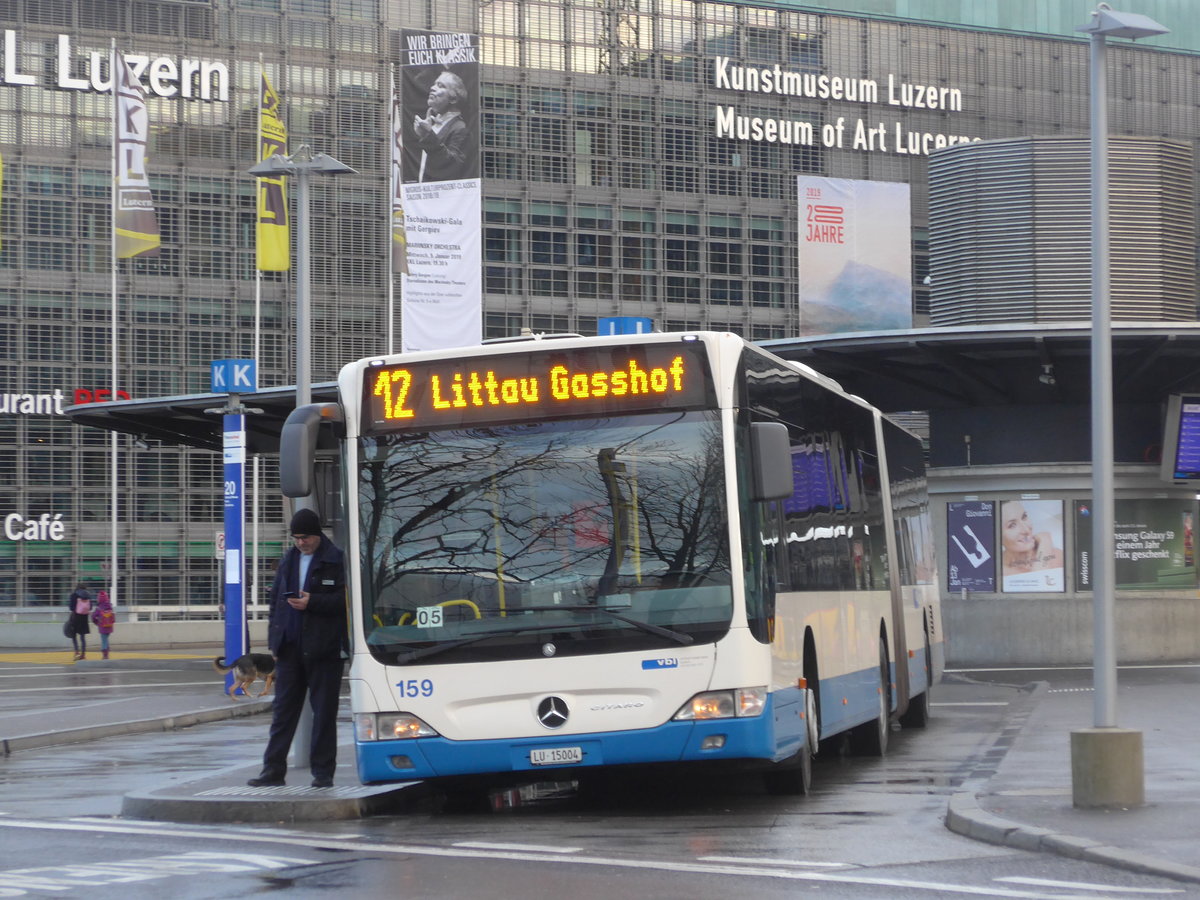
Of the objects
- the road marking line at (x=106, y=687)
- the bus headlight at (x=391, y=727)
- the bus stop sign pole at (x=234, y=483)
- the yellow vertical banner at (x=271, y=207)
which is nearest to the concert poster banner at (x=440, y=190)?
the yellow vertical banner at (x=271, y=207)

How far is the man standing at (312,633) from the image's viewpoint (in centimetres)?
1269

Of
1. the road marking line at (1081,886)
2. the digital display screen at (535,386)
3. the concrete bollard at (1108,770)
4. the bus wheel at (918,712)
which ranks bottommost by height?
the bus wheel at (918,712)

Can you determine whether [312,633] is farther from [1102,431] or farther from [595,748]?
[1102,431]

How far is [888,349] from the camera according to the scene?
28.4 metres

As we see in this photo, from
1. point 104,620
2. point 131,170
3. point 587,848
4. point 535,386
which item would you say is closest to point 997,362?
point 535,386

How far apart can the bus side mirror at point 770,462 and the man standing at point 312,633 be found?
291 cm

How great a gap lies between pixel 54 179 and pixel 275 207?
928 inches

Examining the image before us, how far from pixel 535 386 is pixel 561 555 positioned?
43.7 inches

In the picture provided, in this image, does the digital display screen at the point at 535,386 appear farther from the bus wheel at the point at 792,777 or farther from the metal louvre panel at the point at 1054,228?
the metal louvre panel at the point at 1054,228

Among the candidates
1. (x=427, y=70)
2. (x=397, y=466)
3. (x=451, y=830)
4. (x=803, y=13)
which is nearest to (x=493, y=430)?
(x=397, y=466)

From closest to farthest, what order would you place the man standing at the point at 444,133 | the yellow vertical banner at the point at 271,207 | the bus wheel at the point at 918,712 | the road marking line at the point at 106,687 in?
the bus wheel at the point at 918,712
the road marking line at the point at 106,687
the yellow vertical banner at the point at 271,207
the man standing at the point at 444,133

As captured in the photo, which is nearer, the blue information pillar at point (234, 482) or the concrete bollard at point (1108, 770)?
the concrete bollard at point (1108, 770)

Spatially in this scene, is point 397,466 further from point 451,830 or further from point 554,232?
point 554,232

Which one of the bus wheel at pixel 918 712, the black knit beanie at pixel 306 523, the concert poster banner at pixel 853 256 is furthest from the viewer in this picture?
the concert poster banner at pixel 853 256
